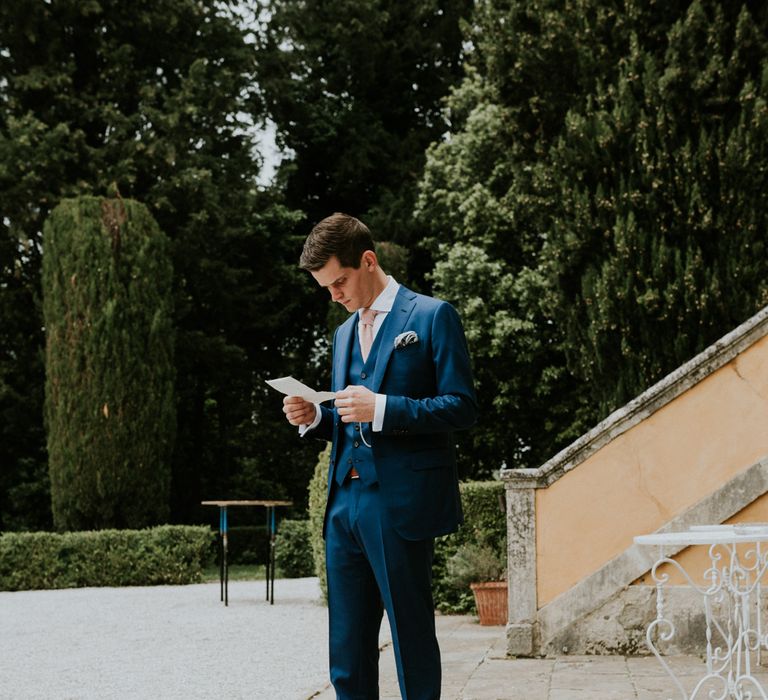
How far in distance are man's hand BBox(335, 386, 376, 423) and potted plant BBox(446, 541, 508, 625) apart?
20.7ft

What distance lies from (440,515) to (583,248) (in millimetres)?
11030

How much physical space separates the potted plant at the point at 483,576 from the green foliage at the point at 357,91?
12.4 meters

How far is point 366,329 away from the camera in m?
3.56

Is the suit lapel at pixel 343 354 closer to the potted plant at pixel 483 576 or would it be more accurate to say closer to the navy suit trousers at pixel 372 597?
the navy suit trousers at pixel 372 597

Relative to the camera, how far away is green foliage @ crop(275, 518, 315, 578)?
55.5 ft

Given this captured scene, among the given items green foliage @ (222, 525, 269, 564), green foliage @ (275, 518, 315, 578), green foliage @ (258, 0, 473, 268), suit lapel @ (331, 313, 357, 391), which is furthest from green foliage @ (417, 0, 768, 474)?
suit lapel @ (331, 313, 357, 391)

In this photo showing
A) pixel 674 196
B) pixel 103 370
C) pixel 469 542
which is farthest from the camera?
pixel 103 370

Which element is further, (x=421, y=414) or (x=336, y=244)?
(x=336, y=244)

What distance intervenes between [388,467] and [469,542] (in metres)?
7.08

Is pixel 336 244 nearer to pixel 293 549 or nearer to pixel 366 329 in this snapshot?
pixel 366 329

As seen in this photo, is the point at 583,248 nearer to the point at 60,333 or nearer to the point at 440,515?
the point at 60,333

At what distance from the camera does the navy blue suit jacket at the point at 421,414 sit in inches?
128

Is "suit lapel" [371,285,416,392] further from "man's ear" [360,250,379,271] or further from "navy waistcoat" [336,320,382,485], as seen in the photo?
"man's ear" [360,250,379,271]

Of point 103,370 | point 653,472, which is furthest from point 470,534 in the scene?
point 103,370
